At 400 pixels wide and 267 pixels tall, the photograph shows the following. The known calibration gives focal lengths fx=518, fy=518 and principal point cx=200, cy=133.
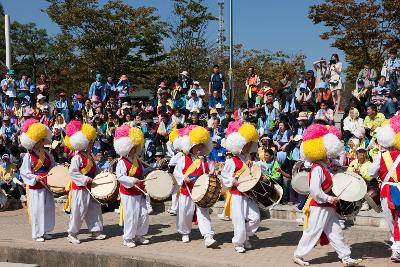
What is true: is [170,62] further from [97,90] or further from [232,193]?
[232,193]

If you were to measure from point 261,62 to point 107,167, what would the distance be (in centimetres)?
2552

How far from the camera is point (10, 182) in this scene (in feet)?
45.3

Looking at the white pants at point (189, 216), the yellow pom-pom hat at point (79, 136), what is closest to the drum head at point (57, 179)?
the yellow pom-pom hat at point (79, 136)

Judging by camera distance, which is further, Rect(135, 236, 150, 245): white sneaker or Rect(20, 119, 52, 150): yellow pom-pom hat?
Rect(20, 119, 52, 150): yellow pom-pom hat

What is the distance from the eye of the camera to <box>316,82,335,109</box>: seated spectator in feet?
48.6

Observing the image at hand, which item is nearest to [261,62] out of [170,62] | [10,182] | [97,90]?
[170,62]

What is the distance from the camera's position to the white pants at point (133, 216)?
839 cm

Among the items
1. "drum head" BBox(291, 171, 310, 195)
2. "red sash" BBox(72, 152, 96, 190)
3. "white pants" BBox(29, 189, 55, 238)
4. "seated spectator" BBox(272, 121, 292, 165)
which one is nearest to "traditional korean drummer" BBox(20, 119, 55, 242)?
"white pants" BBox(29, 189, 55, 238)

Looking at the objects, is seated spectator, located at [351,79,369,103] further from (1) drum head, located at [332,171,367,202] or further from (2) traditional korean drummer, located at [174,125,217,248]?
(1) drum head, located at [332,171,367,202]

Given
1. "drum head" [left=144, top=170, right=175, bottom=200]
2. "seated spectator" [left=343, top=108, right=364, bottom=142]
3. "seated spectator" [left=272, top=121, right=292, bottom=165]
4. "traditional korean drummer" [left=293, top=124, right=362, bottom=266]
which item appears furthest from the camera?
"seated spectator" [left=343, top=108, right=364, bottom=142]

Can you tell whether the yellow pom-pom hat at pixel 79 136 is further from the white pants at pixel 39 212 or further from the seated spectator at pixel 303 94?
the seated spectator at pixel 303 94

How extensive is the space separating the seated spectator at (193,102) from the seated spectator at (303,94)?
10.5 feet

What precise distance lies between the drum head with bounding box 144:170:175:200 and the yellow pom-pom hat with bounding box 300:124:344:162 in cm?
240

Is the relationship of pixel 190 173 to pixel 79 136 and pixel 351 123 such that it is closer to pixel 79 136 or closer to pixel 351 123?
pixel 79 136
